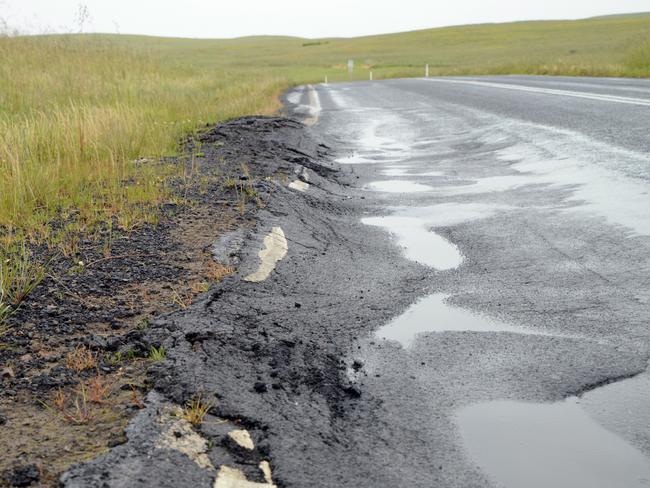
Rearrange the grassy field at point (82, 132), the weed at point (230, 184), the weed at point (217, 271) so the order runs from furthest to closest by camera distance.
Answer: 1. the weed at point (230, 184)
2. the grassy field at point (82, 132)
3. the weed at point (217, 271)

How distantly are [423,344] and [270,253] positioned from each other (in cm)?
142

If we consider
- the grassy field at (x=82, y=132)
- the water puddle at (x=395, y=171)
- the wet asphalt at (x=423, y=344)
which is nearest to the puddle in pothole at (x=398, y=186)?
the wet asphalt at (x=423, y=344)

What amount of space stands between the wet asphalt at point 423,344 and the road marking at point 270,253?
0.05 metres

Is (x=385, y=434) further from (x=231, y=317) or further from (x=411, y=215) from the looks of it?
(x=411, y=215)

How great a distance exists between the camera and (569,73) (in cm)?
2314

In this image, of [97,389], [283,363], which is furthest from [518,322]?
[97,389]

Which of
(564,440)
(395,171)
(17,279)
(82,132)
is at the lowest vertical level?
(564,440)

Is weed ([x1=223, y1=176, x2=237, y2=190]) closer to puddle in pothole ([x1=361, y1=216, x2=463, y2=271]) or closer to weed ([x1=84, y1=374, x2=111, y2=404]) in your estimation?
puddle in pothole ([x1=361, y1=216, x2=463, y2=271])

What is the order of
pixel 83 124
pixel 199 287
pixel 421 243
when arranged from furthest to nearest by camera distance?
1. pixel 83 124
2. pixel 421 243
3. pixel 199 287

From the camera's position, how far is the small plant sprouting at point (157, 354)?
8.93 ft

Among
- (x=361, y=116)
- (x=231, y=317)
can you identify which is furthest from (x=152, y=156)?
(x=361, y=116)

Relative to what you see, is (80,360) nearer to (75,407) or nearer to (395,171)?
(75,407)

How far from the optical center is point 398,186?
22.4ft

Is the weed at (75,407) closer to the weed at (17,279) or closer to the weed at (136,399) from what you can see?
the weed at (136,399)
